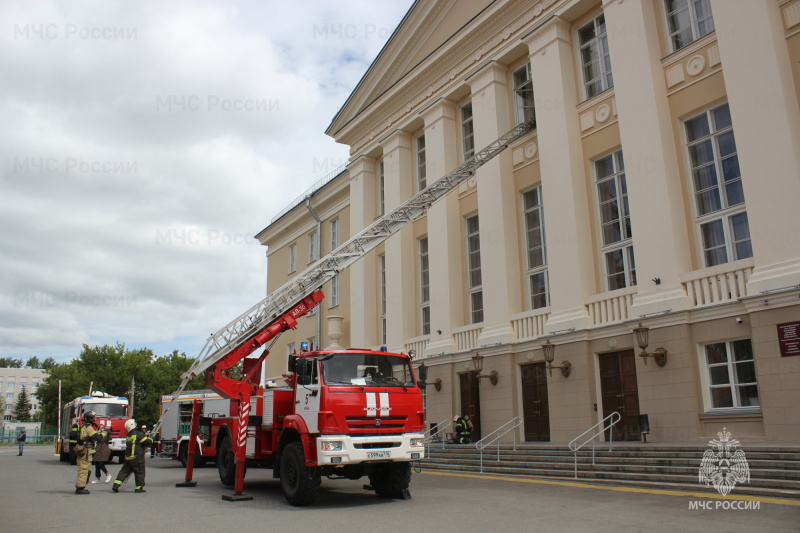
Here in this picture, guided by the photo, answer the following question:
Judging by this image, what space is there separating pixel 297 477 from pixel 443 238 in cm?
1323

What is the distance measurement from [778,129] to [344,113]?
20751 millimetres

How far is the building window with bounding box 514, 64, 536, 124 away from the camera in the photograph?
20594 millimetres

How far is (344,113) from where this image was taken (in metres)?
30.0

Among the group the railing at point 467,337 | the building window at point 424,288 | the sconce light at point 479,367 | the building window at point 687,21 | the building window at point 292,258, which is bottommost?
the sconce light at point 479,367

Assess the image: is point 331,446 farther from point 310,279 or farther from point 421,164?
point 421,164

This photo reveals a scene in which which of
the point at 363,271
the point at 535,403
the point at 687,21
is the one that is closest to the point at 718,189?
the point at 687,21

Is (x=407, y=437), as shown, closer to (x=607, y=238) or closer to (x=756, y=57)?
(x=607, y=238)

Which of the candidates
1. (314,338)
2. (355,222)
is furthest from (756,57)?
(314,338)

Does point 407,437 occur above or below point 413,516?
above

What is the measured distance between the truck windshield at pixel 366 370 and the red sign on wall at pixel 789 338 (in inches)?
291

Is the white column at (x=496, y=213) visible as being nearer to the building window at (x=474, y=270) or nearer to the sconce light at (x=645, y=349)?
the building window at (x=474, y=270)

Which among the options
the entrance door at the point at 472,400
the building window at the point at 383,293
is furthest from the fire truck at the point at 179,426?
the entrance door at the point at 472,400

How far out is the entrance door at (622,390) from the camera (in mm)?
15000

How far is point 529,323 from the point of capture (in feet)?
60.4
